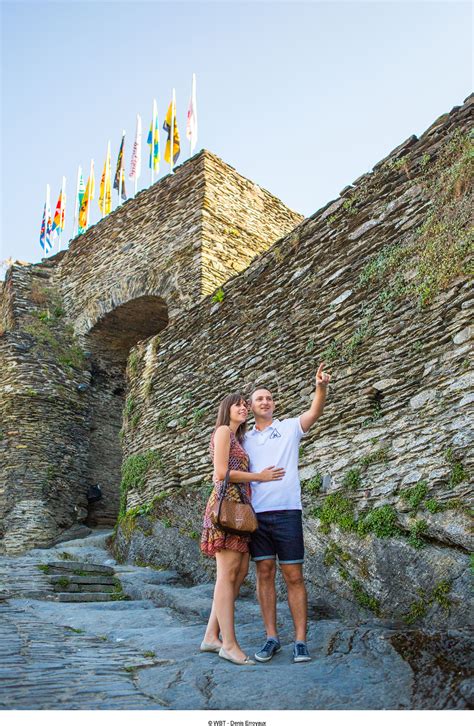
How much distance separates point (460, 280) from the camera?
4.76 m

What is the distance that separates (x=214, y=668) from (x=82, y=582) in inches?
150

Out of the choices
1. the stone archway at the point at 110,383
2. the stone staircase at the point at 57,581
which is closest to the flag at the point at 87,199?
the stone archway at the point at 110,383

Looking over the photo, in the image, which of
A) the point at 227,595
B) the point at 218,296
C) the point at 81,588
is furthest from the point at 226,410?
the point at 218,296

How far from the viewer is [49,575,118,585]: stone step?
21.0 feet

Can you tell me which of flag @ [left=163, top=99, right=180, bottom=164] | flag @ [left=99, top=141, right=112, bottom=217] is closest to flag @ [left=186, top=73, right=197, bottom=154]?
flag @ [left=163, top=99, right=180, bottom=164]

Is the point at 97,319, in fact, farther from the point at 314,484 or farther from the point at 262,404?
the point at 262,404

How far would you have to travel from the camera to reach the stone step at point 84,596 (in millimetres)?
5828

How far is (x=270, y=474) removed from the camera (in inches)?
137

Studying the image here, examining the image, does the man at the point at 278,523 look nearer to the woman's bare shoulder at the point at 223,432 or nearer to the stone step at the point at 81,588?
the woman's bare shoulder at the point at 223,432

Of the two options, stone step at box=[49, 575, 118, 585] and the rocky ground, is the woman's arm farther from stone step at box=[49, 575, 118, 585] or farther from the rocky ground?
stone step at box=[49, 575, 118, 585]

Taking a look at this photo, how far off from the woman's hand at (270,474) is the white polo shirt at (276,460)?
5 centimetres

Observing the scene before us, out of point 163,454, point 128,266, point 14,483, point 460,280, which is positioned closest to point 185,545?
point 163,454

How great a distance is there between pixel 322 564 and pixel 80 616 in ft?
6.44

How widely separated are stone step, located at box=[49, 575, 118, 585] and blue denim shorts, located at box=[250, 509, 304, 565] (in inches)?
141
